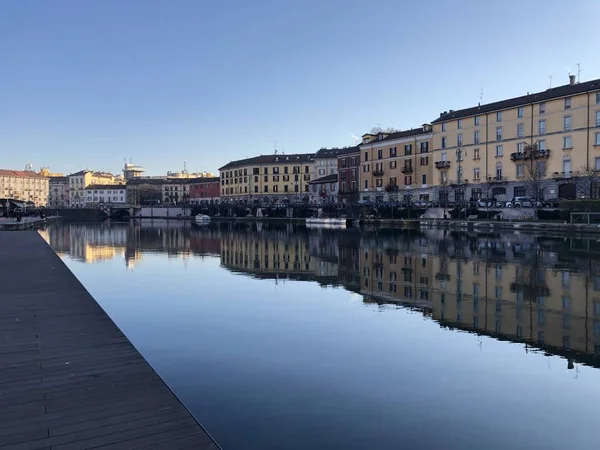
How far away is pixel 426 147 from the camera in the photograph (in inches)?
3501

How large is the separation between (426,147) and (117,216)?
106948 mm

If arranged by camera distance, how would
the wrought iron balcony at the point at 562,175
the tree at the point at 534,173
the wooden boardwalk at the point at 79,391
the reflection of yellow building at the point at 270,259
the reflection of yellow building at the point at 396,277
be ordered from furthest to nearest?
1. the tree at the point at 534,173
2. the wrought iron balcony at the point at 562,175
3. the reflection of yellow building at the point at 270,259
4. the reflection of yellow building at the point at 396,277
5. the wooden boardwalk at the point at 79,391

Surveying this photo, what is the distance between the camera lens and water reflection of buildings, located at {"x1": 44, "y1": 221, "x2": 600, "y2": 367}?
47.5ft

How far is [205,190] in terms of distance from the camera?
166 metres

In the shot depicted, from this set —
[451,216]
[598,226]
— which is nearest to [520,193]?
[451,216]

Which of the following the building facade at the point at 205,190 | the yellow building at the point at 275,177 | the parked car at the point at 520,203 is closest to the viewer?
the parked car at the point at 520,203

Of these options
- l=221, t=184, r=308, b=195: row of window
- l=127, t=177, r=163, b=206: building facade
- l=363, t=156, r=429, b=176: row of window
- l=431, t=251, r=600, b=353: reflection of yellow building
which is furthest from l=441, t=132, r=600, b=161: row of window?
l=127, t=177, r=163, b=206: building facade

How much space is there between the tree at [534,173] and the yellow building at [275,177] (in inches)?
2556

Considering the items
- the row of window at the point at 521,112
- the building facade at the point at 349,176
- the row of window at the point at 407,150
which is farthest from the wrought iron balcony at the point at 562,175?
the building facade at the point at 349,176

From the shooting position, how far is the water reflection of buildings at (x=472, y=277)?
14467mm

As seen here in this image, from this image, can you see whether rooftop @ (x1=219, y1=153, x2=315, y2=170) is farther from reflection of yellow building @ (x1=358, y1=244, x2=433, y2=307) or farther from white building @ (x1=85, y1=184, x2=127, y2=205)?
reflection of yellow building @ (x1=358, y1=244, x2=433, y2=307)

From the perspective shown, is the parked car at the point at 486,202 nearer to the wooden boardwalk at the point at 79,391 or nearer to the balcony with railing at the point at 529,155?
the balcony with railing at the point at 529,155

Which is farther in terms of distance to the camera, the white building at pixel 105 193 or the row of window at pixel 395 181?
the white building at pixel 105 193

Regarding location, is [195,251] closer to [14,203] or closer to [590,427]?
[590,427]
